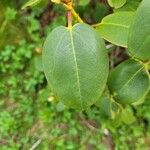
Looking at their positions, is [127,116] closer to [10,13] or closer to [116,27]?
[10,13]

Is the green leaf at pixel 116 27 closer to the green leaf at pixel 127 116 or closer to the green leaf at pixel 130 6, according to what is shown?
the green leaf at pixel 130 6

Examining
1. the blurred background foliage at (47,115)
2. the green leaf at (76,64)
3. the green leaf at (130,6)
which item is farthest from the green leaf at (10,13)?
the green leaf at (76,64)

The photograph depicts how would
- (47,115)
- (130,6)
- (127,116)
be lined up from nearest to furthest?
(130,6) → (127,116) → (47,115)

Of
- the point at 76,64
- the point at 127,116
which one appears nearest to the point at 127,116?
the point at 127,116

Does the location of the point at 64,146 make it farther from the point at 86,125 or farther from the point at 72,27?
the point at 72,27

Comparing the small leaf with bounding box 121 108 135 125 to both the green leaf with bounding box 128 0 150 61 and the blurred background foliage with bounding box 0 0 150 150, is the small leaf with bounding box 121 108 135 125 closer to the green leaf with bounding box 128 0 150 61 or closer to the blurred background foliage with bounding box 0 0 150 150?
the blurred background foliage with bounding box 0 0 150 150

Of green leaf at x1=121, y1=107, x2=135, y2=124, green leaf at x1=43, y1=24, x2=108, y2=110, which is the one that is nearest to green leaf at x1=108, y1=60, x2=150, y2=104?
green leaf at x1=43, y1=24, x2=108, y2=110
